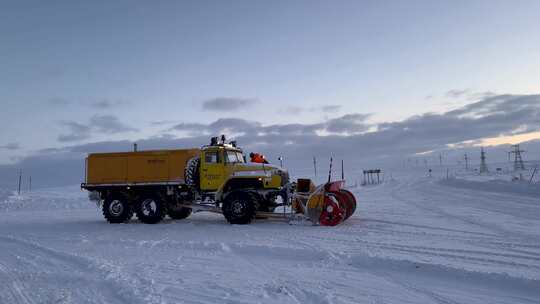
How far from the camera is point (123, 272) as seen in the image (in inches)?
298

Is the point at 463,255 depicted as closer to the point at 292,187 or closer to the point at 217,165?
the point at 292,187

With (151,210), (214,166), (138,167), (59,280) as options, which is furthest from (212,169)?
(59,280)

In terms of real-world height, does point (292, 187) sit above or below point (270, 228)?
above

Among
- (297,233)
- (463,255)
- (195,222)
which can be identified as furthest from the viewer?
(195,222)

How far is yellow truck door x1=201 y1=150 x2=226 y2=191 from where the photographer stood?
1467cm

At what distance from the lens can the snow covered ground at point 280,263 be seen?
6266 mm

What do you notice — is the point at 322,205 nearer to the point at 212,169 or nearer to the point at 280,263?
the point at 212,169

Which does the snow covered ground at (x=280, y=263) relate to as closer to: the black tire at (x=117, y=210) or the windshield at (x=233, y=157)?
the black tire at (x=117, y=210)

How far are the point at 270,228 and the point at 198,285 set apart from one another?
6326mm

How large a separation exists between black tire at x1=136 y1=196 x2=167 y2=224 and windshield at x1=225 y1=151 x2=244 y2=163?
2.69 meters

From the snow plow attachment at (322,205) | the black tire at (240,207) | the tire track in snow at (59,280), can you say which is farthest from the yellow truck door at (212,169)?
the tire track in snow at (59,280)

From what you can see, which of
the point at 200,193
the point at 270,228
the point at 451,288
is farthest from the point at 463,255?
the point at 200,193

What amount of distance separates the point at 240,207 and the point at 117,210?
4696mm

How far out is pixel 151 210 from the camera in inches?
598
